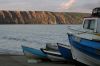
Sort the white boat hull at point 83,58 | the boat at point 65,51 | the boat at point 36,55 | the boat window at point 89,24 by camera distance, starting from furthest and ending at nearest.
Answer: the boat at point 36,55
the boat at point 65,51
the boat window at point 89,24
the white boat hull at point 83,58

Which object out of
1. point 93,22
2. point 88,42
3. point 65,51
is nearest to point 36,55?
point 65,51

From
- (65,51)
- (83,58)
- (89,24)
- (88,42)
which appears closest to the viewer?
(88,42)

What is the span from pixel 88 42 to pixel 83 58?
1.77 m

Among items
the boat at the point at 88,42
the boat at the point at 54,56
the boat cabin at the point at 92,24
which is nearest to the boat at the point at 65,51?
the boat at the point at 54,56

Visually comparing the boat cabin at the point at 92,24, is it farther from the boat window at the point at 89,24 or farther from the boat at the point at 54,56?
the boat at the point at 54,56

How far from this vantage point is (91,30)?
19625mm

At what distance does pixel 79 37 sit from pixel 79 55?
132cm

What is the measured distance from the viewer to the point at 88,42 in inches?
699

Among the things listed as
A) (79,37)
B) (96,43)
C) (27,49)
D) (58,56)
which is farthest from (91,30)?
(27,49)

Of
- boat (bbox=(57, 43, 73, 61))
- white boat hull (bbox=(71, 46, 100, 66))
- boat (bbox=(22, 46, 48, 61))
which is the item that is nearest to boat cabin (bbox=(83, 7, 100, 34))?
white boat hull (bbox=(71, 46, 100, 66))

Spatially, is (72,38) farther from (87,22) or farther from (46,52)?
(46,52)

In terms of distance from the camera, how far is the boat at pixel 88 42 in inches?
684

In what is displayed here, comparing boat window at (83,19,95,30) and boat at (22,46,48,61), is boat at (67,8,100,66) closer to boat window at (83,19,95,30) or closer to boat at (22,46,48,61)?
boat window at (83,19,95,30)

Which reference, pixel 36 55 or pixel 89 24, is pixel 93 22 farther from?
pixel 36 55
